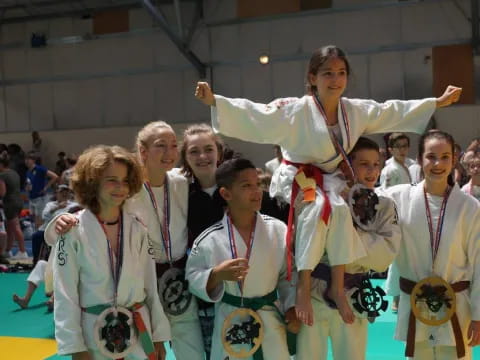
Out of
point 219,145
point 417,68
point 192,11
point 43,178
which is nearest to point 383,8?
point 417,68

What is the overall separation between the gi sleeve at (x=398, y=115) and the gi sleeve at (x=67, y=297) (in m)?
1.65

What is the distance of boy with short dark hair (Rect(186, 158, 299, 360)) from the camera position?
114 inches

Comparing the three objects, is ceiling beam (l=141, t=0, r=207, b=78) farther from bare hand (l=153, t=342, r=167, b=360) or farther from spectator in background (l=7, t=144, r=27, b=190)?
bare hand (l=153, t=342, r=167, b=360)

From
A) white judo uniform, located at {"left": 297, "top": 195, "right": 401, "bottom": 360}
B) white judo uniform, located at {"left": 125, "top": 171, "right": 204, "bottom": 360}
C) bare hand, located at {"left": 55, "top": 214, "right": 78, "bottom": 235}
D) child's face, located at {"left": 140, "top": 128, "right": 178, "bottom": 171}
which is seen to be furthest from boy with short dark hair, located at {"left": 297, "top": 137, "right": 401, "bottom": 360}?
bare hand, located at {"left": 55, "top": 214, "right": 78, "bottom": 235}

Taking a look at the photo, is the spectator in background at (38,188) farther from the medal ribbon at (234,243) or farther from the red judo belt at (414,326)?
the red judo belt at (414,326)

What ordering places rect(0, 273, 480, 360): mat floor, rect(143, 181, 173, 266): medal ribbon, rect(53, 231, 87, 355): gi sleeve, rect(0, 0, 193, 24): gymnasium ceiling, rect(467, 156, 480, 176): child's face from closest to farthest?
rect(53, 231, 87, 355): gi sleeve
rect(143, 181, 173, 266): medal ribbon
rect(0, 273, 480, 360): mat floor
rect(467, 156, 480, 176): child's face
rect(0, 0, 193, 24): gymnasium ceiling

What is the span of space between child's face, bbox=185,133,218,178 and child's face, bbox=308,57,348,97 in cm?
71

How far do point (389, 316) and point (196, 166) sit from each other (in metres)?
3.45

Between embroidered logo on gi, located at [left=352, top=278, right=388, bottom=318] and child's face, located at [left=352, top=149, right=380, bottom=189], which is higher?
child's face, located at [left=352, top=149, right=380, bottom=189]

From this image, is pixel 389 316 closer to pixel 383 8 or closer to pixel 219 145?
pixel 219 145

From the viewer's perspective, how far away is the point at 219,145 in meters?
3.52

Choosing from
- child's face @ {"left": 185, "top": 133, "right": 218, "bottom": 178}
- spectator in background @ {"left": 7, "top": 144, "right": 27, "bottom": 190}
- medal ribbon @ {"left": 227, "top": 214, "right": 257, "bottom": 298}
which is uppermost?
spectator in background @ {"left": 7, "top": 144, "right": 27, "bottom": 190}

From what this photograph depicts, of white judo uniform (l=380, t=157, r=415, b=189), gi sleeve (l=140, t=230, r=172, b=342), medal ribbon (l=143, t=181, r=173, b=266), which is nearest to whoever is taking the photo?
gi sleeve (l=140, t=230, r=172, b=342)

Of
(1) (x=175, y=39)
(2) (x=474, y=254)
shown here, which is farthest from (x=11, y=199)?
(2) (x=474, y=254)
